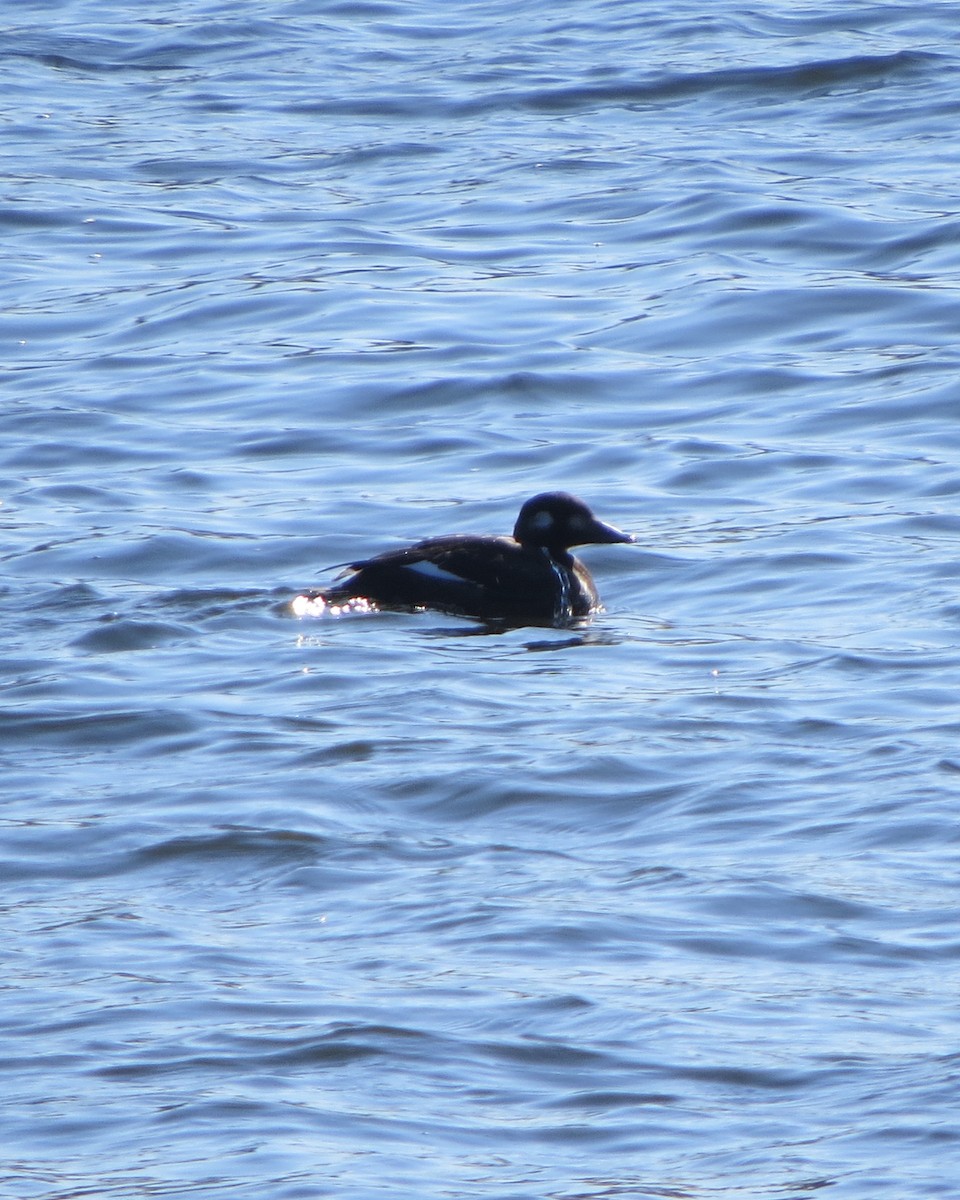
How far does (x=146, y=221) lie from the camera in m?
16.5

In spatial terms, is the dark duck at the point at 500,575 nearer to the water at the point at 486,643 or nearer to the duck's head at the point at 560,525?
the duck's head at the point at 560,525

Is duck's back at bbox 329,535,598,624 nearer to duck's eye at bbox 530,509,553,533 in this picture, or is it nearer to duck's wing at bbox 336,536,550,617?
duck's wing at bbox 336,536,550,617

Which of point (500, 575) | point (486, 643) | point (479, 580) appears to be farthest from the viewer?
point (500, 575)

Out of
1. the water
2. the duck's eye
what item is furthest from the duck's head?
the water

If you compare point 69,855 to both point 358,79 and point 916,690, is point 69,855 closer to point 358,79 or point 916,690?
point 916,690

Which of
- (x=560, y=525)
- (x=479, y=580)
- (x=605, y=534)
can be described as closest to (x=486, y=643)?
(x=479, y=580)

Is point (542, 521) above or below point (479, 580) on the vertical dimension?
above

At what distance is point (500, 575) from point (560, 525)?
30 cm

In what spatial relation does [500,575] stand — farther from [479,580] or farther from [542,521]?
[542,521]

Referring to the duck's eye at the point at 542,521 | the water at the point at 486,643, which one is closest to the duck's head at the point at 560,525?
the duck's eye at the point at 542,521

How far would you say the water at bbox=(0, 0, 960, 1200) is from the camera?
5398 millimetres

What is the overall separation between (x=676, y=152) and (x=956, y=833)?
11.3 m

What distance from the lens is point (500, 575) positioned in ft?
32.1

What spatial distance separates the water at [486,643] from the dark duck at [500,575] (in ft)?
0.48
